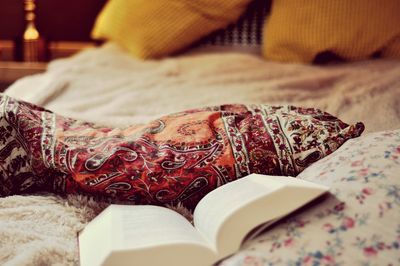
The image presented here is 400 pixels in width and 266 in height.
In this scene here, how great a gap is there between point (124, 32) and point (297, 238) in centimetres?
136

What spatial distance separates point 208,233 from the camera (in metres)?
0.55

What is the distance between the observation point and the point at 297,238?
20.1 inches

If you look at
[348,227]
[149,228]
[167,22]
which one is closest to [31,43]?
[167,22]

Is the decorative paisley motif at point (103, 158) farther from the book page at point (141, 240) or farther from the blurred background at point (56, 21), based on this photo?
the blurred background at point (56, 21)


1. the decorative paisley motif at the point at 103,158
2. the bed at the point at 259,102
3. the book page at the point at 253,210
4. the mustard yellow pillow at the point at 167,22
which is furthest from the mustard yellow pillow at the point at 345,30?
the book page at the point at 253,210

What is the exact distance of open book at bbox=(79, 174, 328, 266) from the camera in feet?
1.71

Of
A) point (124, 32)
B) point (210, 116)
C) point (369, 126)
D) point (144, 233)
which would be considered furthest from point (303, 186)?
point (124, 32)

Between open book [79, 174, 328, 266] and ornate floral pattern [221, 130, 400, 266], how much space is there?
0.02 m

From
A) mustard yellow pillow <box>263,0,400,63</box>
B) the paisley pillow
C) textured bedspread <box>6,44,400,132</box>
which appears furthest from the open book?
mustard yellow pillow <box>263,0,400,63</box>

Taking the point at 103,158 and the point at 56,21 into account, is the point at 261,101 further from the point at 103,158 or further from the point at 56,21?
the point at 56,21

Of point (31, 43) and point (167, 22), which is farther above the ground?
point (167, 22)

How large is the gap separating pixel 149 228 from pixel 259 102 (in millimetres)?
739

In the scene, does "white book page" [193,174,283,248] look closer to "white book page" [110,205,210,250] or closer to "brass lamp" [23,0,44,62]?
"white book page" [110,205,210,250]

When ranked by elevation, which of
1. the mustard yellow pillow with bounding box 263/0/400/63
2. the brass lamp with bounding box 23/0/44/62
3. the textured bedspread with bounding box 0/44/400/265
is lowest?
the brass lamp with bounding box 23/0/44/62
